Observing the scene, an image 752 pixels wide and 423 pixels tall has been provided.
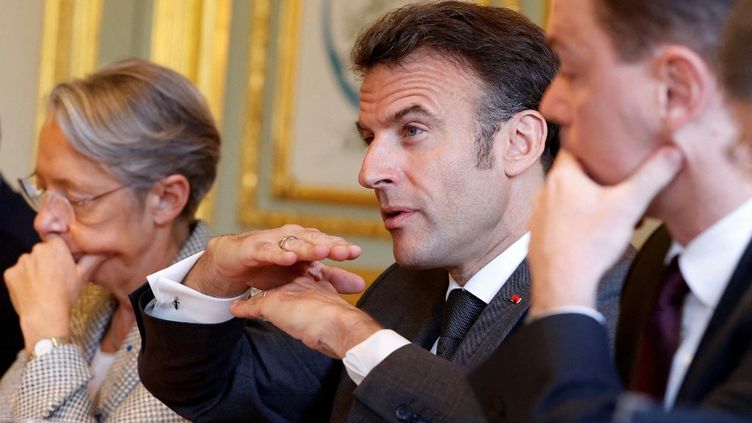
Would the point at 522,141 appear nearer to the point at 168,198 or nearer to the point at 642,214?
→ the point at 642,214

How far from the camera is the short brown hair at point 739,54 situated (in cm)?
122

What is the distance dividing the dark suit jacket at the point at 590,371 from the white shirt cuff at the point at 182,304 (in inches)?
39.6

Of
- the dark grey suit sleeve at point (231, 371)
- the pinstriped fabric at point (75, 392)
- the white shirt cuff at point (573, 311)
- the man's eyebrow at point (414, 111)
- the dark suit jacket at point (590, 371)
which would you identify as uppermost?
the man's eyebrow at point (414, 111)

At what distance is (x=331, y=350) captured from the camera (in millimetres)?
1907

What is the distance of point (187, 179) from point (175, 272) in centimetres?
73

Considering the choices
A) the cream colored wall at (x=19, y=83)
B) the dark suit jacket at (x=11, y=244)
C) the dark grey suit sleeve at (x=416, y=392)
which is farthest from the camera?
the cream colored wall at (x=19, y=83)

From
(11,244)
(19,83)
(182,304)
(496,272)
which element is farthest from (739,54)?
(19,83)

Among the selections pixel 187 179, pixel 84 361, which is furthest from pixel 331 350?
pixel 187 179

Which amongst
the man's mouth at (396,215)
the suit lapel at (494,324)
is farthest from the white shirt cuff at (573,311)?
the man's mouth at (396,215)

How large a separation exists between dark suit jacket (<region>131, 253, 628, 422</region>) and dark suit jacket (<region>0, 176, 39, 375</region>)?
1.10 metres

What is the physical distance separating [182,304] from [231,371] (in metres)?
0.18

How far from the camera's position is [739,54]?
1.23m

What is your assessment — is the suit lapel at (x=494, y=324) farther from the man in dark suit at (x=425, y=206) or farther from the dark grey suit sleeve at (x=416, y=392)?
the dark grey suit sleeve at (x=416, y=392)

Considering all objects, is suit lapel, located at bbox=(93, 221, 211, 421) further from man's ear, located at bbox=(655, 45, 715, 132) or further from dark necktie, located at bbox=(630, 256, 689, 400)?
man's ear, located at bbox=(655, 45, 715, 132)
